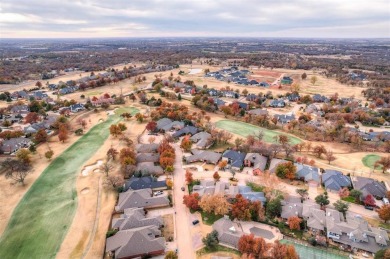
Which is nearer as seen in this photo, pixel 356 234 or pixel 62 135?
pixel 356 234

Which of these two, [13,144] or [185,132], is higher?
[185,132]

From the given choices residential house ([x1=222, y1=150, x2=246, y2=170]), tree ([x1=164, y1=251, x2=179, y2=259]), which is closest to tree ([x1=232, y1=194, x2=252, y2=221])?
tree ([x1=164, y1=251, x2=179, y2=259])


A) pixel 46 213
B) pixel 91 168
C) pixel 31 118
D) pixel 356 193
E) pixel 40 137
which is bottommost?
pixel 46 213

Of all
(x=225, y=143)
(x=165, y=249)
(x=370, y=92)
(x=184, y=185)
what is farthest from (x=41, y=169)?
(x=370, y=92)

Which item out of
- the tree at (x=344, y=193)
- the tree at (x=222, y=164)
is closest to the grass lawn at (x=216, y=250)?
the tree at (x=222, y=164)

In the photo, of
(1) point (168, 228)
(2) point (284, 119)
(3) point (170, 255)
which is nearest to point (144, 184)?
(1) point (168, 228)

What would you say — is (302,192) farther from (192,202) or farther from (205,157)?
(205,157)

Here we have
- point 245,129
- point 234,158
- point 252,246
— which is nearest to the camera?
point 252,246

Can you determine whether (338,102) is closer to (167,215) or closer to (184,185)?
(184,185)
